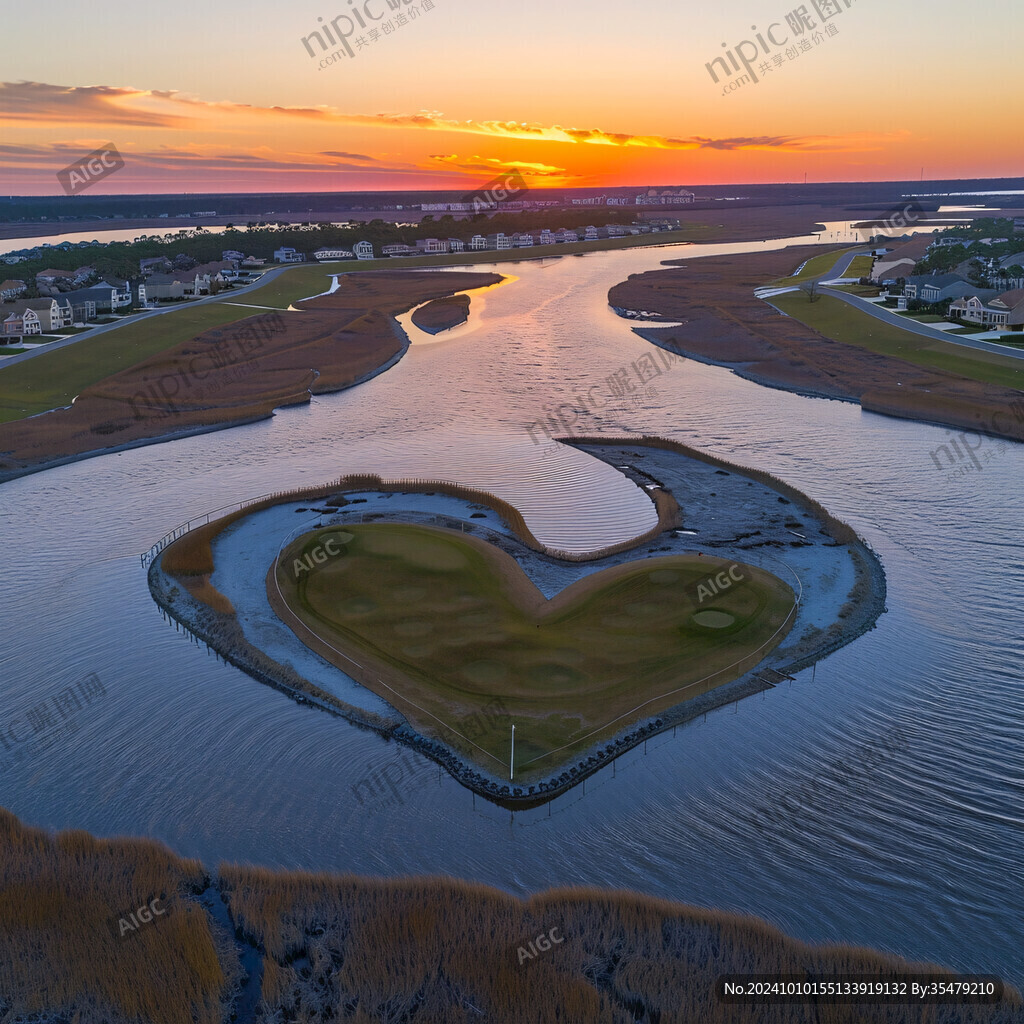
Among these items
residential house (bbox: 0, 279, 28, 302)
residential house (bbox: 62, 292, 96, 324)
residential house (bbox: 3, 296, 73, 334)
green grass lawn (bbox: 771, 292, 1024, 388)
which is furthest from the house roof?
residential house (bbox: 0, 279, 28, 302)

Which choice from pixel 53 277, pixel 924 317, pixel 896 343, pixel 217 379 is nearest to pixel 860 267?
pixel 924 317

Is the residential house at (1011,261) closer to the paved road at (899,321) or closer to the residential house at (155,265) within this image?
the paved road at (899,321)

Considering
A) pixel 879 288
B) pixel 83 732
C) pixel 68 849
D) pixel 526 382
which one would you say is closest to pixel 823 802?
pixel 68 849

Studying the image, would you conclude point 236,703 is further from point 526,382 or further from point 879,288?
point 879,288

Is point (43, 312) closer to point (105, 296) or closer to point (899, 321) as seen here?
point (105, 296)

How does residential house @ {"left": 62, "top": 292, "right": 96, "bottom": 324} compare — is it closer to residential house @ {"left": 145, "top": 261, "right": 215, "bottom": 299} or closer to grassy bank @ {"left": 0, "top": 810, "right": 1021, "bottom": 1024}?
residential house @ {"left": 145, "top": 261, "right": 215, "bottom": 299}
